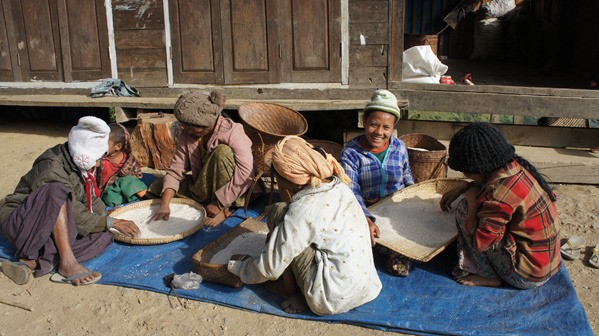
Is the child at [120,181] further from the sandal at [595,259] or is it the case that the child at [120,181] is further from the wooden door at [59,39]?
the sandal at [595,259]

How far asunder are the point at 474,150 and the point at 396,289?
0.91 meters

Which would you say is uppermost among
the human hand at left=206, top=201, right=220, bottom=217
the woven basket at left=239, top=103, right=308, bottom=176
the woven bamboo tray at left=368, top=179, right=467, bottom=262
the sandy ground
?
the woven basket at left=239, top=103, right=308, bottom=176

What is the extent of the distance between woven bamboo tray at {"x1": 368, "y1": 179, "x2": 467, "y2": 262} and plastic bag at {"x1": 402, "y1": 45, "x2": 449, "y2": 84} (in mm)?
2457

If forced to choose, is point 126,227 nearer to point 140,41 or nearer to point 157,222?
point 157,222

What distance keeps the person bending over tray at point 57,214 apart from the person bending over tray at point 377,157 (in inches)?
62.9

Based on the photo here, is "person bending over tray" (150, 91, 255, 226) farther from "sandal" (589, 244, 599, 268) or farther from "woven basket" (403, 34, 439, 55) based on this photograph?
"woven basket" (403, 34, 439, 55)

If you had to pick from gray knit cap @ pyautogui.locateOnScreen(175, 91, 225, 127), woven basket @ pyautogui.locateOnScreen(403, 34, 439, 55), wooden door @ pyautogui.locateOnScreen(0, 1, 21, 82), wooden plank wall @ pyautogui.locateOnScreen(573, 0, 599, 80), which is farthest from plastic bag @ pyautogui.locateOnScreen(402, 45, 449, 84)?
wooden door @ pyautogui.locateOnScreen(0, 1, 21, 82)

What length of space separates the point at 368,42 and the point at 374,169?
2.48 metres

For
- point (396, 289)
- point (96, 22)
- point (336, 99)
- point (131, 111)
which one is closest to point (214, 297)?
point (396, 289)

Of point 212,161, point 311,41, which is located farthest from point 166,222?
point 311,41

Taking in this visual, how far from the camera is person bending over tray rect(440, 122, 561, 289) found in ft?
8.32

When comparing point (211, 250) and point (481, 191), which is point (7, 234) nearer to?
point (211, 250)

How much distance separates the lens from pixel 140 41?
6184 millimetres

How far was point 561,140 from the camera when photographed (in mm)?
5461
